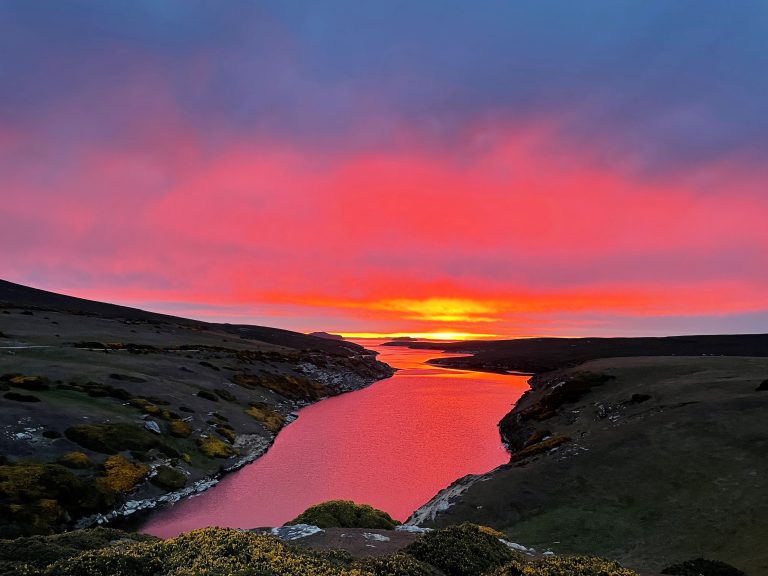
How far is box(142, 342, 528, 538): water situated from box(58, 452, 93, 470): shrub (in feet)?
24.3

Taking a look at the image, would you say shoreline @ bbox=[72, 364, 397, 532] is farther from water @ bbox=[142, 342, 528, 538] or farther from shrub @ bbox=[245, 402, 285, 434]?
shrub @ bbox=[245, 402, 285, 434]

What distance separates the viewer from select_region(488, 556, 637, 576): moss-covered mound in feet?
39.2

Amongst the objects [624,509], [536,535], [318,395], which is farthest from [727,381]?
[318,395]

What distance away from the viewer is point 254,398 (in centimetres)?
7581

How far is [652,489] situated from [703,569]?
1401 cm

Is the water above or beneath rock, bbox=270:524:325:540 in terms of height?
beneath

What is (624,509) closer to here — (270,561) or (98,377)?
(270,561)

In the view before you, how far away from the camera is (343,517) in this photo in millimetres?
24141

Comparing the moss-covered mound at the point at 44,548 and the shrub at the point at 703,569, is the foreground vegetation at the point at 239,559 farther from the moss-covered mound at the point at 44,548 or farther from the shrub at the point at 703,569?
the shrub at the point at 703,569

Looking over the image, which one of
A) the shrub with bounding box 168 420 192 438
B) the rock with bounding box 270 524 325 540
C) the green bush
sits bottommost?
the shrub with bounding box 168 420 192 438

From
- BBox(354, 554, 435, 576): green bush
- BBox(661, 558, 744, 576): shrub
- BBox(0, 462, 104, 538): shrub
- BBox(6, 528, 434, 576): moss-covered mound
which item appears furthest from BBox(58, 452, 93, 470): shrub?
BBox(661, 558, 744, 576): shrub

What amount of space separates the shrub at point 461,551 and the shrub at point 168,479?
30.5 m

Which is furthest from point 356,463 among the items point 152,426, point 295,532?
point 295,532

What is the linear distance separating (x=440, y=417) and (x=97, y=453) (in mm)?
51381
